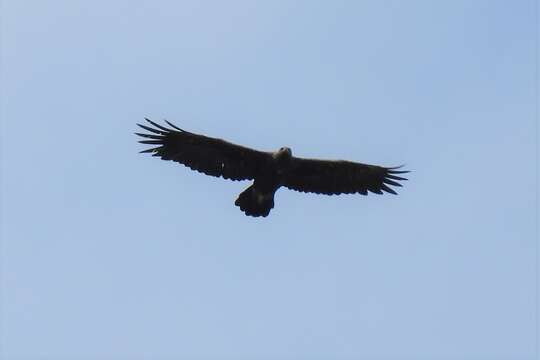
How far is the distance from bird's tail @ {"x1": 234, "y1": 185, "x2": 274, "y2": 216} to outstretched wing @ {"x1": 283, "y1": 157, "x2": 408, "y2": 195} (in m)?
0.76

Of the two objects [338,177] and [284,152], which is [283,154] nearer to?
Result: [284,152]

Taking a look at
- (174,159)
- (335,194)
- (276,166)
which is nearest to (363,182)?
(335,194)

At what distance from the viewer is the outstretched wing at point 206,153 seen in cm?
2109

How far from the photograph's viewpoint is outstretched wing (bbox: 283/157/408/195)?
2178cm

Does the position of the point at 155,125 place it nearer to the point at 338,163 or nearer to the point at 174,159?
the point at 174,159

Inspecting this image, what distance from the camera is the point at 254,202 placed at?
69.3ft

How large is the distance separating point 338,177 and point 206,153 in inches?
93.0

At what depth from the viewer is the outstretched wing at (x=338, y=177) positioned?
21.8 meters

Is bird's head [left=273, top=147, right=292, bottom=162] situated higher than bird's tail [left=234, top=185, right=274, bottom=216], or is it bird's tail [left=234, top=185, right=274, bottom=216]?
bird's head [left=273, top=147, right=292, bottom=162]

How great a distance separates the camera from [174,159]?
2119 cm

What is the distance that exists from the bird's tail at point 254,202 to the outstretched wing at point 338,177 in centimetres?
76

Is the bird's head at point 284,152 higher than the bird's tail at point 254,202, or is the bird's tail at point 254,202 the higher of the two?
the bird's head at point 284,152

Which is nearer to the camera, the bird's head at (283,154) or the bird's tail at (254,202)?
the bird's head at (283,154)

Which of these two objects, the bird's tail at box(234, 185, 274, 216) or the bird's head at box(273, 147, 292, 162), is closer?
the bird's head at box(273, 147, 292, 162)
